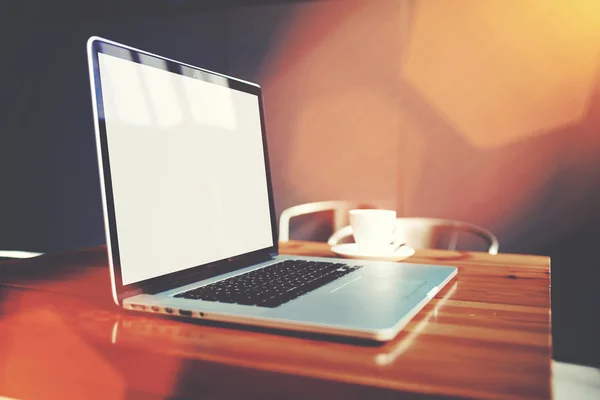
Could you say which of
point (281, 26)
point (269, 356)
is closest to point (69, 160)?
point (281, 26)

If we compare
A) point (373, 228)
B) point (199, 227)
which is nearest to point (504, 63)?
point (373, 228)

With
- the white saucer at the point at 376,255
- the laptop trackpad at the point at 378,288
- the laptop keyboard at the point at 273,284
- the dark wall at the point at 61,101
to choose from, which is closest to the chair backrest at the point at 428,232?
the white saucer at the point at 376,255

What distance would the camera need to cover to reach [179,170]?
78cm

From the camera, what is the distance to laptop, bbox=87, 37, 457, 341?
0.57 meters

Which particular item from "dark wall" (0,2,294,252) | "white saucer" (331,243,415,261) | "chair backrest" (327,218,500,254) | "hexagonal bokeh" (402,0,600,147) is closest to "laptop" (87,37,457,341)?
"white saucer" (331,243,415,261)

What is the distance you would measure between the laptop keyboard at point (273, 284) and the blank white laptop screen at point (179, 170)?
0.08 m

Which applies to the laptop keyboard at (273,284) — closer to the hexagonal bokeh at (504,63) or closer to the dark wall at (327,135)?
the dark wall at (327,135)

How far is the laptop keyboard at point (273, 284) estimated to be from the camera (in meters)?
0.61

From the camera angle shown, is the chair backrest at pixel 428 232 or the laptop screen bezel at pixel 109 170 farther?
the chair backrest at pixel 428 232

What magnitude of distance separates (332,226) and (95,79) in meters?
2.28

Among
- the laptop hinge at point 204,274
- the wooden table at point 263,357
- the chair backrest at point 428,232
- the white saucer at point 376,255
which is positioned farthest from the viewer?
the chair backrest at point 428,232

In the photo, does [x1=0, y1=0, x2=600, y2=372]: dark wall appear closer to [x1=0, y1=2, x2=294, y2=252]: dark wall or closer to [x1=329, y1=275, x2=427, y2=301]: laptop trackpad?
[x1=0, y1=2, x2=294, y2=252]: dark wall

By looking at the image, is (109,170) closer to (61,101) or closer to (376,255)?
(376,255)

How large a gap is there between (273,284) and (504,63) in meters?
2.29
